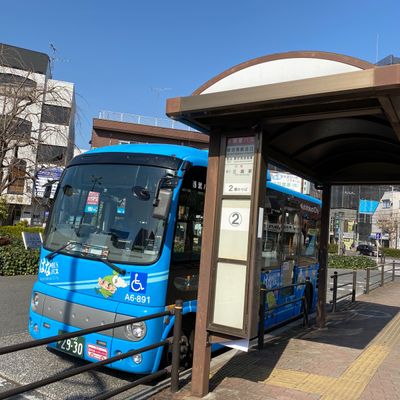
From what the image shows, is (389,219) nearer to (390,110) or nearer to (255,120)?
(255,120)

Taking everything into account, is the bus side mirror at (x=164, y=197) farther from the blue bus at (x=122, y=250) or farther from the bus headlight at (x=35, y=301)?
the bus headlight at (x=35, y=301)

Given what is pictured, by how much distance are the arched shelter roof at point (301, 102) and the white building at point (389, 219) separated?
63.1 meters

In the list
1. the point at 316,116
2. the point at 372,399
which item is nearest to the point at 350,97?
the point at 316,116

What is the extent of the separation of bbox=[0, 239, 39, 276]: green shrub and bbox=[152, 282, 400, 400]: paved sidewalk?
8.67 m

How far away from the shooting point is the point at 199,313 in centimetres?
449

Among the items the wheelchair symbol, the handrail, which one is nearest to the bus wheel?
the handrail

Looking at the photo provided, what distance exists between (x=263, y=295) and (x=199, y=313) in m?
2.57

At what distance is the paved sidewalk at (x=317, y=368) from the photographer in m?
4.58

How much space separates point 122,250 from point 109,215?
50 cm

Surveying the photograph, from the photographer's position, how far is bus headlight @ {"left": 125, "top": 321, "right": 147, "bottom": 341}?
15.5 ft

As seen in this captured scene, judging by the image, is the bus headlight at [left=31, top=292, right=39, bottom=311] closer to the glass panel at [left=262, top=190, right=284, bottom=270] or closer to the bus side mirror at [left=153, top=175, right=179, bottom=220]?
the bus side mirror at [left=153, top=175, right=179, bottom=220]

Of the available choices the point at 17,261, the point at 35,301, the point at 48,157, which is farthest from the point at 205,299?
the point at 48,157

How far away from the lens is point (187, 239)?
5.57 metres

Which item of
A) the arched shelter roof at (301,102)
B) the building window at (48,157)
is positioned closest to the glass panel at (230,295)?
the arched shelter roof at (301,102)
